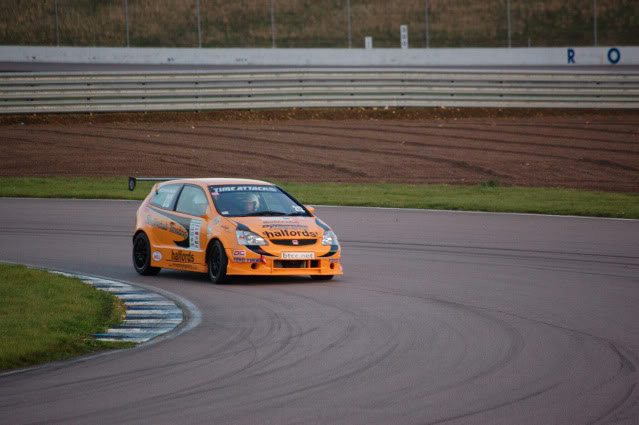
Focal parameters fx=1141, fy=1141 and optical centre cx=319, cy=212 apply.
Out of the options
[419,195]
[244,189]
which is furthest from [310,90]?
[244,189]

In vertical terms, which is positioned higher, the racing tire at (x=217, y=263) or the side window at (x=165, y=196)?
the side window at (x=165, y=196)

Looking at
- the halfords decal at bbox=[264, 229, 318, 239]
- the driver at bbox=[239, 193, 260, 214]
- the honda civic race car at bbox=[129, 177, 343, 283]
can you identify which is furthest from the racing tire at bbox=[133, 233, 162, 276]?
the halfords decal at bbox=[264, 229, 318, 239]

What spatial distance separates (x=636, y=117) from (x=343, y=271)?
77.0 feet

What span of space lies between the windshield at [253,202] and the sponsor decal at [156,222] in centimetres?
78

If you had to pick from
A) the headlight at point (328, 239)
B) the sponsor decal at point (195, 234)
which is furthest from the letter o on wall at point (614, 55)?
the sponsor decal at point (195, 234)

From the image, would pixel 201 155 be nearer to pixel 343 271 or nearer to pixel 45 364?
pixel 343 271

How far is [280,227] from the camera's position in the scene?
14.1m

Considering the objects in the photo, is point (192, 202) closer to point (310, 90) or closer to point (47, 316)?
point (47, 316)

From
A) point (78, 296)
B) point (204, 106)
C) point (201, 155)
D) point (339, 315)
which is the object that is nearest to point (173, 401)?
point (339, 315)

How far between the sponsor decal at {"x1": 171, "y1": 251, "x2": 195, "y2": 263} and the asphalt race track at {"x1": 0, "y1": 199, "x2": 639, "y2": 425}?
0.32 m

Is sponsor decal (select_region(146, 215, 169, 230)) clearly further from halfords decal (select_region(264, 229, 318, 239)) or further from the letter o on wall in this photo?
the letter o on wall

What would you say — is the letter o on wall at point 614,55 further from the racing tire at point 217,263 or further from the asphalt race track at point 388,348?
the racing tire at point 217,263

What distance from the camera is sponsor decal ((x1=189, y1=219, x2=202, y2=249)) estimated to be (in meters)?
14.4

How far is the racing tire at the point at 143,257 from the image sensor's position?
15.1 metres
